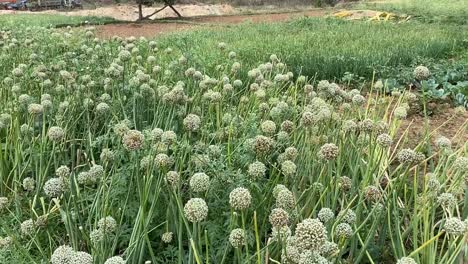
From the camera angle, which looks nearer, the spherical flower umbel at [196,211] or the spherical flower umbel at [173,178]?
the spherical flower umbel at [196,211]

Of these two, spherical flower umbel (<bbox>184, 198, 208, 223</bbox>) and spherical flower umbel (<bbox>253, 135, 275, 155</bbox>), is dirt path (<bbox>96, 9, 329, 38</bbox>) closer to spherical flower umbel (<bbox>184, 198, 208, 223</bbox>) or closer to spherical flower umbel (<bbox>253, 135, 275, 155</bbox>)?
spherical flower umbel (<bbox>253, 135, 275, 155</bbox>)

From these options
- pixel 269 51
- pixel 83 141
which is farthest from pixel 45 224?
pixel 269 51

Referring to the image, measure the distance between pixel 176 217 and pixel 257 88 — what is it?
1.31m

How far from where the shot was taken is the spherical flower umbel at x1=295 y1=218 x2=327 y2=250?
110cm

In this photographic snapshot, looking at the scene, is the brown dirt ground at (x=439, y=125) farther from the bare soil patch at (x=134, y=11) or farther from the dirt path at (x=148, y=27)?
the bare soil patch at (x=134, y=11)

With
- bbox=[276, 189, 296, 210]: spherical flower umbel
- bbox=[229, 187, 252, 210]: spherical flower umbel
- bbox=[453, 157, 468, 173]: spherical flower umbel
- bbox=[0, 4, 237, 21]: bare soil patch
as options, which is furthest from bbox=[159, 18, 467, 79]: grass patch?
bbox=[0, 4, 237, 21]: bare soil patch

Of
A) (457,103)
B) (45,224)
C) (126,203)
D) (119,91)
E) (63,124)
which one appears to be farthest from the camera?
(457,103)

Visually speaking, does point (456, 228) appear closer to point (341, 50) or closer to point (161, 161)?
point (161, 161)

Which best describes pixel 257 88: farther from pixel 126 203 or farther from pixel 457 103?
pixel 457 103

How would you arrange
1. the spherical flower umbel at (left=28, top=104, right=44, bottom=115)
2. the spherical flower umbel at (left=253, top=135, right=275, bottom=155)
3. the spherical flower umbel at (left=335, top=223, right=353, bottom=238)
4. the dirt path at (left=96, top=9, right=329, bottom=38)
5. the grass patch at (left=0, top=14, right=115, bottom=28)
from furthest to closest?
1. the grass patch at (left=0, top=14, right=115, bottom=28)
2. the dirt path at (left=96, top=9, right=329, bottom=38)
3. the spherical flower umbel at (left=28, top=104, right=44, bottom=115)
4. the spherical flower umbel at (left=253, top=135, right=275, bottom=155)
5. the spherical flower umbel at (left=335, top=223, right=353, bottom=238)

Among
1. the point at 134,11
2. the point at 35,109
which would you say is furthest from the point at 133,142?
the point at 134,11

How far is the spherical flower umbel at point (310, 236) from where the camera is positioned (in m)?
1.10

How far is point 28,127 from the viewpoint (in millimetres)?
2271

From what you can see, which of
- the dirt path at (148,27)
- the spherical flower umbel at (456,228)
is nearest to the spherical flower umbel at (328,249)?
the spherical flower umbel at (456,228)
